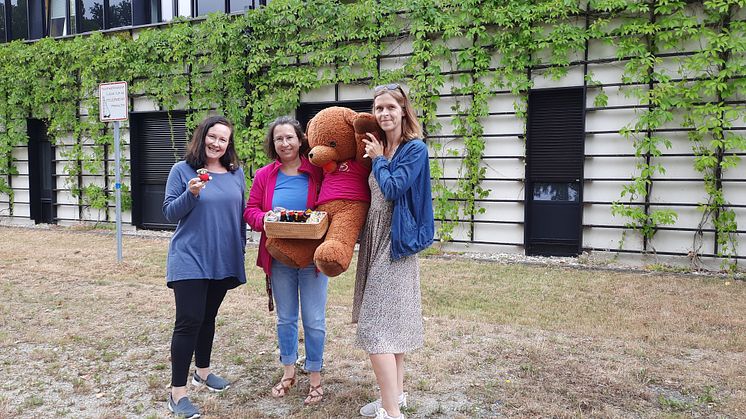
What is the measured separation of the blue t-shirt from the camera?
3428 mm

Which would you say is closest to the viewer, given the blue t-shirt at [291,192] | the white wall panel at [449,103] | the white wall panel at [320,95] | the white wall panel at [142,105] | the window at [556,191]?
the blue t-shirt at [291,192]

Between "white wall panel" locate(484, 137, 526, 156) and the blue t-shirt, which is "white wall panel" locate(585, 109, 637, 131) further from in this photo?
the blue t-shirt

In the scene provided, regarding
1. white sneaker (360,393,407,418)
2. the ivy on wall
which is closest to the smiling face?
white sneaker (360,393,407,418)

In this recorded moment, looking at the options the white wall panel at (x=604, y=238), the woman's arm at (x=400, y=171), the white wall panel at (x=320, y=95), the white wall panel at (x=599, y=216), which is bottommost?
the white wall panel at (x=604, y=238)

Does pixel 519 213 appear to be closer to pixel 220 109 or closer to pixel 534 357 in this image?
pixel 534 357

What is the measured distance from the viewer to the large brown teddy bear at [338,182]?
314 cm

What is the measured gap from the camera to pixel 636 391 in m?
3.69

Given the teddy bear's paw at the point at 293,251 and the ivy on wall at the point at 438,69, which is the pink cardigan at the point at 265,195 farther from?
the ivy on wall at the point at 438,69

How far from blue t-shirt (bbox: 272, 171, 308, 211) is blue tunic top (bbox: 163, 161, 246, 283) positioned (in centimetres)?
28

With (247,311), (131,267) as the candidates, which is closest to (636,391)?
(247,311)

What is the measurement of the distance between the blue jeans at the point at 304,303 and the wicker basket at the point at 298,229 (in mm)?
361

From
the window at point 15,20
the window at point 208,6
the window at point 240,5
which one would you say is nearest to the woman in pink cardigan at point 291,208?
the window at point 240,5

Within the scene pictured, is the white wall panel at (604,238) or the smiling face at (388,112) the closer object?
the smiling face at (388,112)

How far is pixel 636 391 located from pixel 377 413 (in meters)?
1.73
